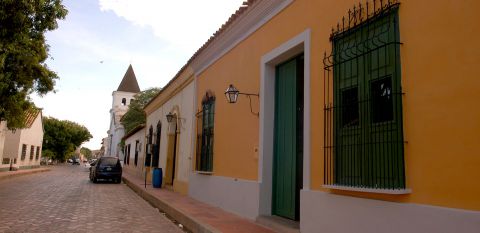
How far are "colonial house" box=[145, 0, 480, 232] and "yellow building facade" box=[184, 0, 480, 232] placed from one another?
0.01 meters

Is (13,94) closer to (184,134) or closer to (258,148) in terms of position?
(184,134)

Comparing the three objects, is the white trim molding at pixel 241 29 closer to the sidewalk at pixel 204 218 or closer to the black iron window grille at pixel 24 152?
the sidewalk at pixel 204 218

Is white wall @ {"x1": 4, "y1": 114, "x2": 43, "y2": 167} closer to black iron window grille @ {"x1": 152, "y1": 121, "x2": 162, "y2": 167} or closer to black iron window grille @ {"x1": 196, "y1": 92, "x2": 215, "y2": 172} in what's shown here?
black iron window grille @ {"x1": 152, "y1": 121, "x2": 162, "y2": 167}

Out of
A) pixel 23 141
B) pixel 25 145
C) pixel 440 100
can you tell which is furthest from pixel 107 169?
pixel 440 100

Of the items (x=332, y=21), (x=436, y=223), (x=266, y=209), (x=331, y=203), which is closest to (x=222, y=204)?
(x=266, y=209)

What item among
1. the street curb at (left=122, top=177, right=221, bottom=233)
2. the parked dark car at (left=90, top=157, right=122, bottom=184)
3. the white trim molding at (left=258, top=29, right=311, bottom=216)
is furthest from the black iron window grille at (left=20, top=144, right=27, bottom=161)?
the white trim molding at (left=258, top=29, right=311, bottom=216)

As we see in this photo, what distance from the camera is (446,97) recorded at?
3500 mm

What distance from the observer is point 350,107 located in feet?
15.9

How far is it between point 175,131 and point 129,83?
186 ft

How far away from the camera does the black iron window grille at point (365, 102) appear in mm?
4074

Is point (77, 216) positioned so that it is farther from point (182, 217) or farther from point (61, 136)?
point (61, 136)

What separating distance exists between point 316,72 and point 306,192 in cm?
177

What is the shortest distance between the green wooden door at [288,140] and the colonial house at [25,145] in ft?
64.9

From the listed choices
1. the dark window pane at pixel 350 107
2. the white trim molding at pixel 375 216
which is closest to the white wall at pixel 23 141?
the white trim molding at pixel 375 216
